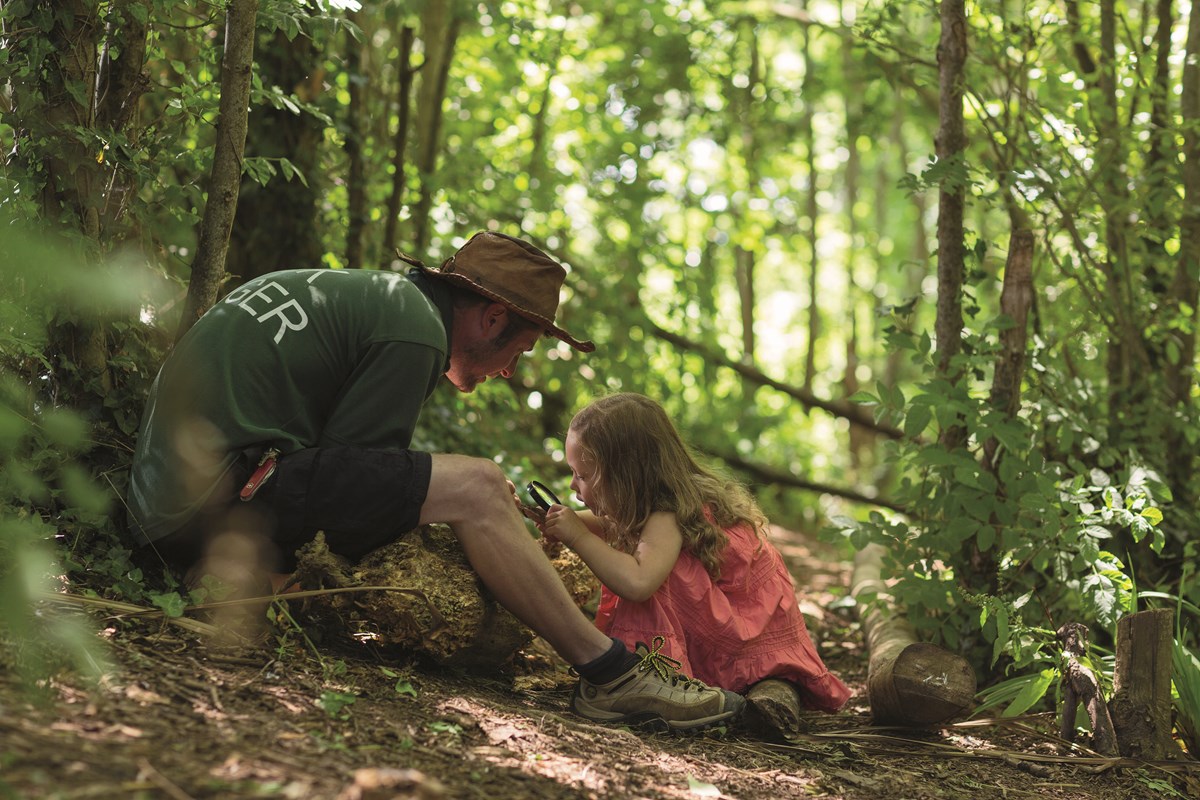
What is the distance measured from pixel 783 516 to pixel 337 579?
8.43 m

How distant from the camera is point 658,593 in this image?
367 cm

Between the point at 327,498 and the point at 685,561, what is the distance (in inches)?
51.7

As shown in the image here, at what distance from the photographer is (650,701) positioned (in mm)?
3277

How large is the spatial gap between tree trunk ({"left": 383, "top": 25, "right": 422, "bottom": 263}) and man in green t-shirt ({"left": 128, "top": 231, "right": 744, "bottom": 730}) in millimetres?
2734

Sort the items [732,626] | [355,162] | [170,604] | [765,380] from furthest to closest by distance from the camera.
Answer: [765,380], [355,162], [732,626], [170,604]

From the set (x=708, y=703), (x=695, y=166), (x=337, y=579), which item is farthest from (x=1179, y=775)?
(x=695, y=166)

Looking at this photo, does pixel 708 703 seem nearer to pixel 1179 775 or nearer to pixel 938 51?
pixel 1179 775

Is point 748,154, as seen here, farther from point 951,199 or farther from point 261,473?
point 261,473

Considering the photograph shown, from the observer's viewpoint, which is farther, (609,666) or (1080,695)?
(1080,695)

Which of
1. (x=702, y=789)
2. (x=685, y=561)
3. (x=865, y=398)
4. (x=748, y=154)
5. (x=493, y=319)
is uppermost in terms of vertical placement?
(x=748, y=154)

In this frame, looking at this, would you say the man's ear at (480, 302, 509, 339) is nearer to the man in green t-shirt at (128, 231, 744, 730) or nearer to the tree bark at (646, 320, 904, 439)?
the man in green t-shirt at (128, 231, 744, 730)

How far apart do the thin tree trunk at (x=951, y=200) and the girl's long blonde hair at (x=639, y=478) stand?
4.51ft

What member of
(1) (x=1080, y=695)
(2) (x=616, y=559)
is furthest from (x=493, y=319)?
(1) (x=1080, y=695)

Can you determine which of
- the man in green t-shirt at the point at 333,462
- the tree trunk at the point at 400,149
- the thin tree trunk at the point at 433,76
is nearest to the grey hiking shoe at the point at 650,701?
the man in green t-shirt at the point at 333,462
